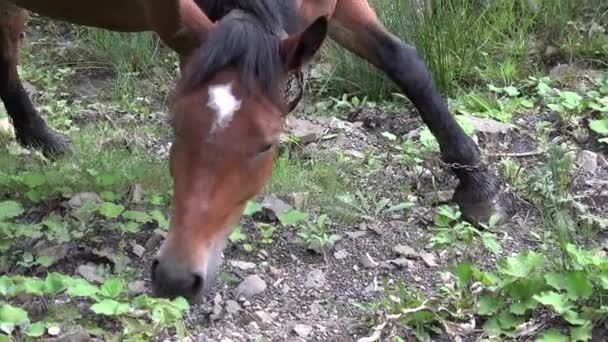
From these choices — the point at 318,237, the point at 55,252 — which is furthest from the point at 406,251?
the point at 55,252

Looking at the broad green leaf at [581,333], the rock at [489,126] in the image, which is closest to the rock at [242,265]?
the broad green leaf at [581,333]

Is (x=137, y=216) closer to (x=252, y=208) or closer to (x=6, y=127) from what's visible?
(x=252, y=208)

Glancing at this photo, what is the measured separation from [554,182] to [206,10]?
156cm

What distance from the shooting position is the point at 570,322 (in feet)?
8.84

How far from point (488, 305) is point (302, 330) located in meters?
0.55

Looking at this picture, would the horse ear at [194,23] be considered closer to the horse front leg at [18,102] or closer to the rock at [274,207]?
the rock at [274,207]

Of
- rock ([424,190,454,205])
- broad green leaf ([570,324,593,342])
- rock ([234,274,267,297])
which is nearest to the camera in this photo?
broad green leaf ([570,324,593,342])

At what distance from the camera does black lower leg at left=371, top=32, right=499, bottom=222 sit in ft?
12.8

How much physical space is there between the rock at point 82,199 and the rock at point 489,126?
1.73 m

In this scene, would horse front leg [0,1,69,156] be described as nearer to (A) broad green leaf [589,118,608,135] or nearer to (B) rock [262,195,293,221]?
(B) rock [262,195,293,221]

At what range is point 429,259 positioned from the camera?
3.41 m

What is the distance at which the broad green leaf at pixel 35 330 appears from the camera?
2.57 meters

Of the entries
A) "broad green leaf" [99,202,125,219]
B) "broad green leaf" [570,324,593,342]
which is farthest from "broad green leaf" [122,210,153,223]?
"broad green leaf" [570,324,593,342]

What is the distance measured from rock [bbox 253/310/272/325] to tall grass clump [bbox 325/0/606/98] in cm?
222
